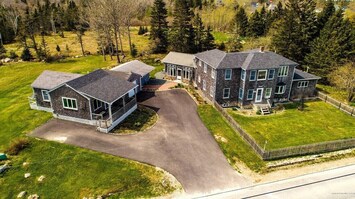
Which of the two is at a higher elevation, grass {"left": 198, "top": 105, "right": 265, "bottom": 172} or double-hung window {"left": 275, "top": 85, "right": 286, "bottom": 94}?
double-hung window {"left": 275, "top": 85, "right": 286, "bottom": 94}

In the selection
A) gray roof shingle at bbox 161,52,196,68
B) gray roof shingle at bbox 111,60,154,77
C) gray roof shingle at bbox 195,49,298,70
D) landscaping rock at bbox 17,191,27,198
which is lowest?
landscaping rock at bbox 17,191,27,198

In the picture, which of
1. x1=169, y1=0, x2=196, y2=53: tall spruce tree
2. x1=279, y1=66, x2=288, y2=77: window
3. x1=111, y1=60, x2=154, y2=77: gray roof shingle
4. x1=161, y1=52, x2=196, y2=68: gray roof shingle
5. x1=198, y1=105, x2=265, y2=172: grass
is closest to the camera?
x1=198, y1=105, x2=265, y2=172: grass

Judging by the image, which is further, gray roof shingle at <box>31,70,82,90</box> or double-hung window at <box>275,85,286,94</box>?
double-hung window at <box>275,85,286,94</box>

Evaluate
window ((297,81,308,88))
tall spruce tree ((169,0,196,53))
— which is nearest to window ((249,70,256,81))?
window ((297,81,308,88))

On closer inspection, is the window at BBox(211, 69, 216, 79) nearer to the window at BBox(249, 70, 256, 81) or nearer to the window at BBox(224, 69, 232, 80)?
the window at BBox(224, 69, 232, 80)

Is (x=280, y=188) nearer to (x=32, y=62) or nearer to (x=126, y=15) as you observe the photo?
(x=126, y=15)

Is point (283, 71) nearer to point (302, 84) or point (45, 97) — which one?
point (302, 84)

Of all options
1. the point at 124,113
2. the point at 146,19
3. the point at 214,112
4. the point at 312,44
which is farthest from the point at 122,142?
the point at 146,19

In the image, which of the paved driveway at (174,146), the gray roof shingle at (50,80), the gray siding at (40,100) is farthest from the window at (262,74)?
the gray siding at (40,100)
